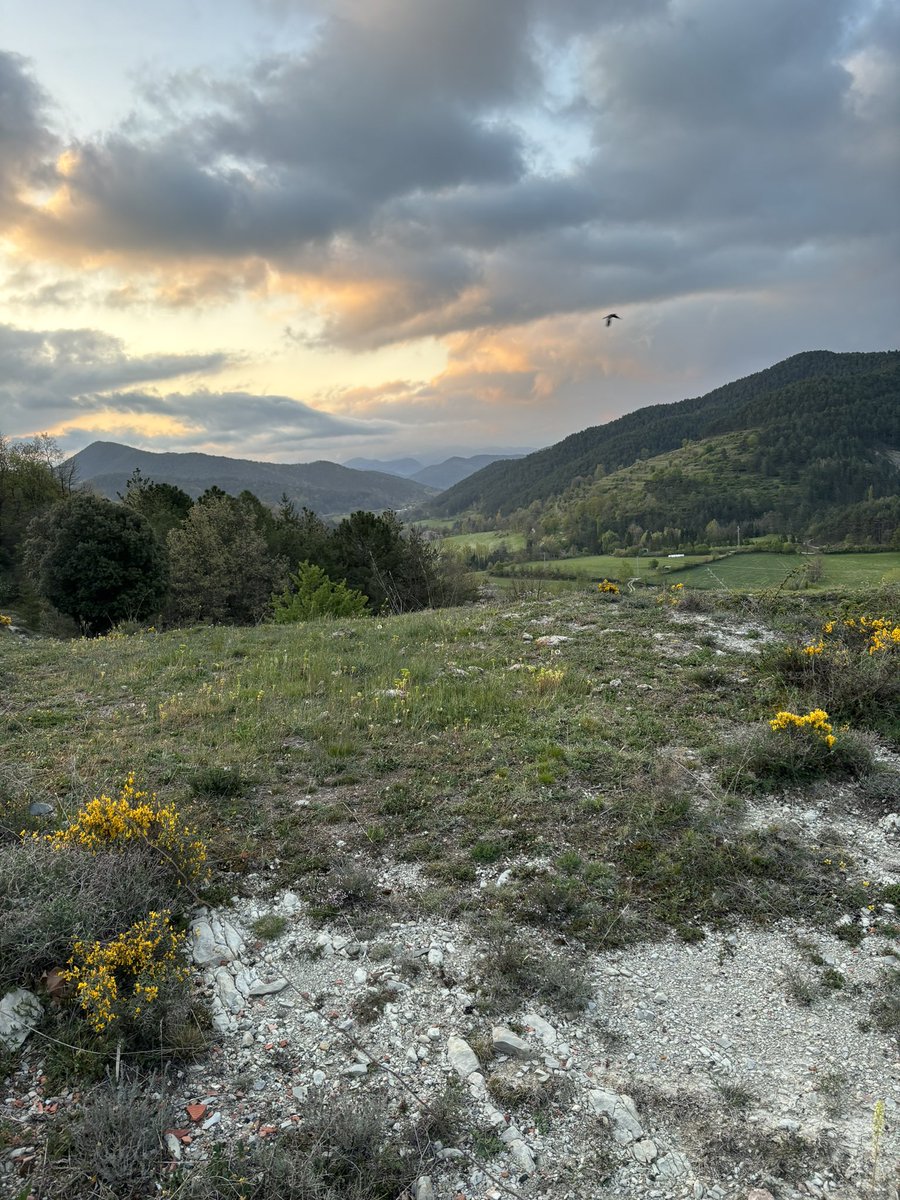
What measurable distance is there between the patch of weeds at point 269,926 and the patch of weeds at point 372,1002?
2.97 ft

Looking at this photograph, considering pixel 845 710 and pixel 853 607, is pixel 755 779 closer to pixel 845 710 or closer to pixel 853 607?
pixel 845 710

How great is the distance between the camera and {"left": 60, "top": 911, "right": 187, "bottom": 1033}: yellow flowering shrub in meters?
3.63

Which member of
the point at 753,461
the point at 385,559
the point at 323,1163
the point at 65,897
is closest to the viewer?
the point at 323,1163

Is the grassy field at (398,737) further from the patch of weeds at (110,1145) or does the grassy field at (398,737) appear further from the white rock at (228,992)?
the patch of weeds at (110,1145)

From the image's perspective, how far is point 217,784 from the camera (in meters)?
6.71

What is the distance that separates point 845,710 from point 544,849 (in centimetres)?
501

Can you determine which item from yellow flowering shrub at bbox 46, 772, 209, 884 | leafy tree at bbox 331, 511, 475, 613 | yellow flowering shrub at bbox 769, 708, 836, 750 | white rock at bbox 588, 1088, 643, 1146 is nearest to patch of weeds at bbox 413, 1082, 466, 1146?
white rock at bbox 588, 1088, 643, 1146

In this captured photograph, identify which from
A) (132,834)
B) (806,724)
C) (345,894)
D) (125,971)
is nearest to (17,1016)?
(125,971)

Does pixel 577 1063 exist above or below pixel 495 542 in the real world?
A: below

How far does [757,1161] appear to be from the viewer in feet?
10.2

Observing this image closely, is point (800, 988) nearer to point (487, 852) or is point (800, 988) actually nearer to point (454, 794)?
point (487, 852)

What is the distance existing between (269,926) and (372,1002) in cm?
109

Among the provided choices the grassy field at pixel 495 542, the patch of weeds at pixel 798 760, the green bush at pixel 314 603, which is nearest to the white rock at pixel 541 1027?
the patch of weeds at pixel 798 760

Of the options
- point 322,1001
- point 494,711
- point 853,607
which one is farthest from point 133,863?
point 853,607
